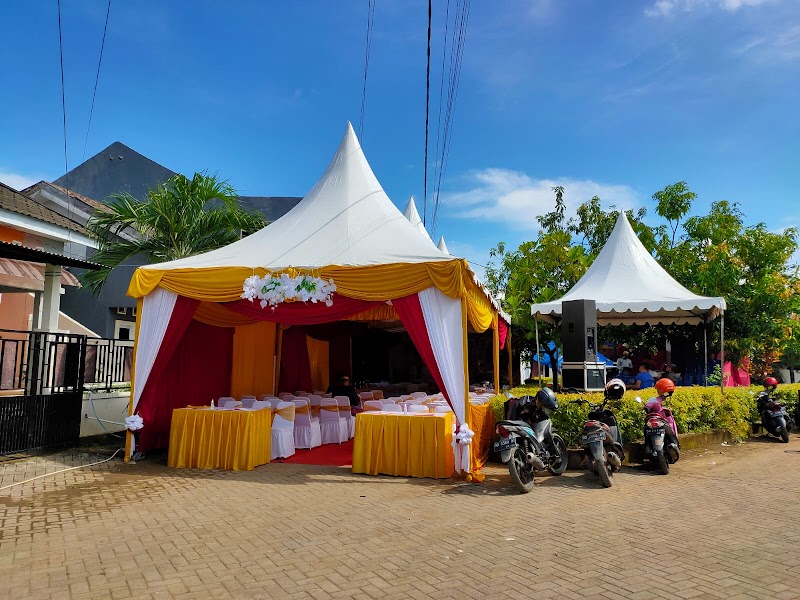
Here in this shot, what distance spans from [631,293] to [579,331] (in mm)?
4047

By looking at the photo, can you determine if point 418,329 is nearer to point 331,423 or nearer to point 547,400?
point 547,400

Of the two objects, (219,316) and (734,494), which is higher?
(219,316)

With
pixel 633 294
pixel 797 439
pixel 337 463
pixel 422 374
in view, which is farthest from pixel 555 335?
pixel 337 463

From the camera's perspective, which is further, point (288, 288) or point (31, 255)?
point (31, 255)

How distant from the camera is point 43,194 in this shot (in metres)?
16.7

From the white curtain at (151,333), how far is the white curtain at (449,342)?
3.77 metres

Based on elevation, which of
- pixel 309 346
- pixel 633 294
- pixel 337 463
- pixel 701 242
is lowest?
pixel 337 463

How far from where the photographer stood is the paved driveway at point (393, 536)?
3461 mm

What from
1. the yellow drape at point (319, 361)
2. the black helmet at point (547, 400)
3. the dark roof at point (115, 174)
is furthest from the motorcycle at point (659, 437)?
the dark roof at point (115, 174)

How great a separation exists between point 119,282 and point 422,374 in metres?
10.1

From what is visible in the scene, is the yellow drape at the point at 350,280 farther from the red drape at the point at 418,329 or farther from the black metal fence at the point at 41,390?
the black metal fence at the point at 41,390

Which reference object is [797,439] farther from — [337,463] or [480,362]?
[480,362]

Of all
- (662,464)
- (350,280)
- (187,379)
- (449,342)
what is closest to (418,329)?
(449,342)

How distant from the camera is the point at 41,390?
26.6 feet
